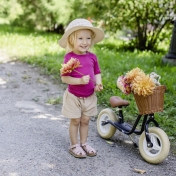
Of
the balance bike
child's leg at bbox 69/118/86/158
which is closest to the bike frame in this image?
the balance bike

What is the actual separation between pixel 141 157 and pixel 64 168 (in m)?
0.85

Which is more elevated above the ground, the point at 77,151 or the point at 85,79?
the point at 85,79

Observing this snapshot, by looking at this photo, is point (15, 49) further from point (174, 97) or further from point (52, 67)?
point (174, 97)

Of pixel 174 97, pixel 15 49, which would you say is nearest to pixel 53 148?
pixel 174 97

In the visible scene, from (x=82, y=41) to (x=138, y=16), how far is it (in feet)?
23.9

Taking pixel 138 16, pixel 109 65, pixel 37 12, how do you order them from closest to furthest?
pixel 109 65
pixel 138 16
pixel 37 12

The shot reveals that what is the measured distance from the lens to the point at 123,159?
3.27 m

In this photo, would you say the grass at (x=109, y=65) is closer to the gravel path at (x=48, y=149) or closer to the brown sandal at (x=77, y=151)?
the gravel path at (x=48, y=149)

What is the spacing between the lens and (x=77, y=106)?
3.22 meters

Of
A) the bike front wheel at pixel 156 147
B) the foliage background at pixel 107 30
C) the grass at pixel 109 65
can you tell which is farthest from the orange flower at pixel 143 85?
the foliage background at pixel 107 30

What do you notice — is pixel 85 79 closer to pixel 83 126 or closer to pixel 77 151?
pixel 83 126

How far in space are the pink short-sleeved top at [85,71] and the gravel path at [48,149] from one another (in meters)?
0.64

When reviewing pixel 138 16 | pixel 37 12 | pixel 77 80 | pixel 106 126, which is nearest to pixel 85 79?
pixel 77 80

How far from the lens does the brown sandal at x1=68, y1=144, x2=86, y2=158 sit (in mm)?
3180
